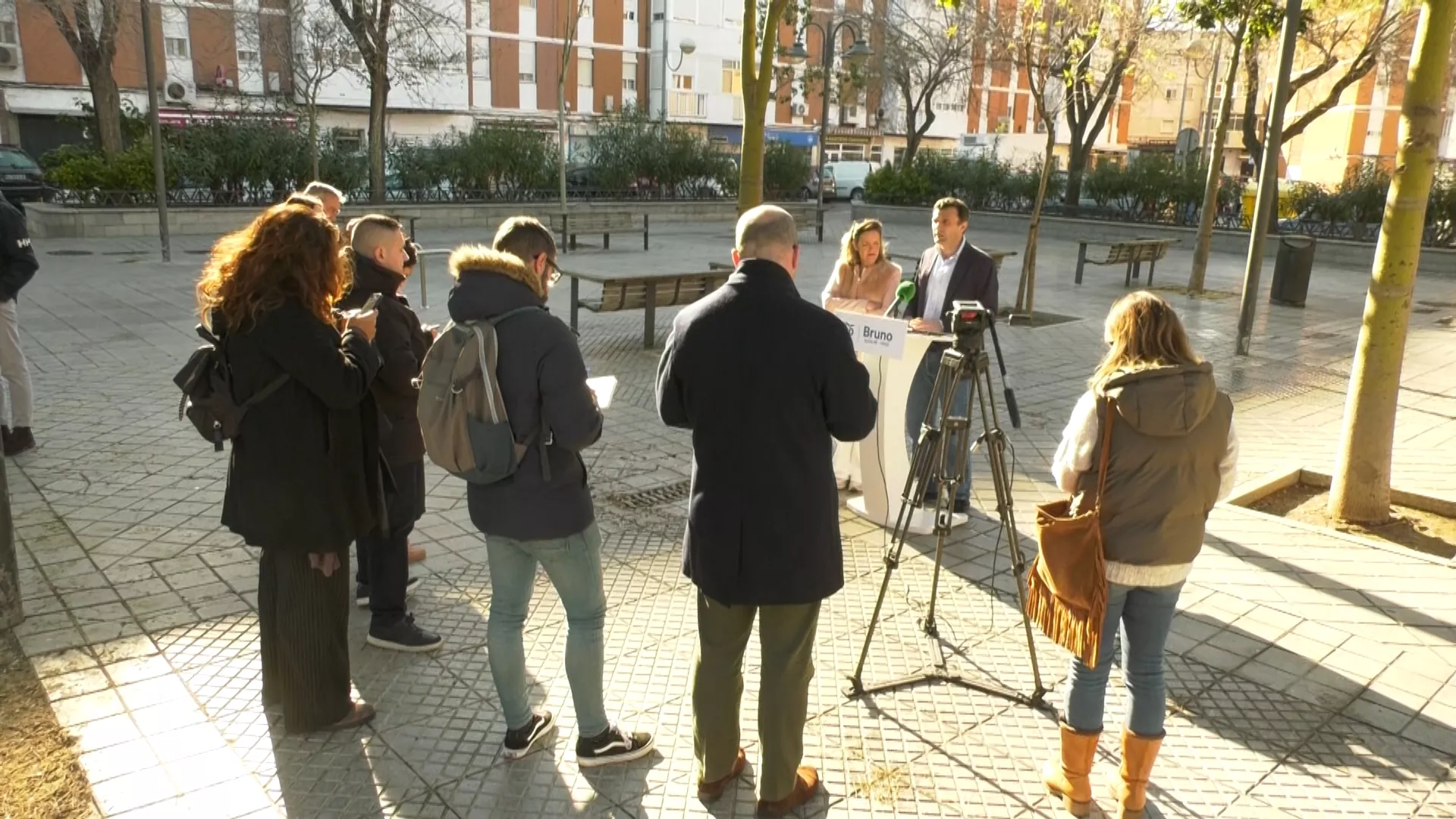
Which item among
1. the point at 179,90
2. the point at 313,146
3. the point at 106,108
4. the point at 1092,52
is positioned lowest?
the point at 313,146

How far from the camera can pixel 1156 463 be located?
2854 millimetres

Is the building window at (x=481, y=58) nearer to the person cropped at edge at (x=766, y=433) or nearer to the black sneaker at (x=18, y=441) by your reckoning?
the black sneaker at (x=18, y=441)

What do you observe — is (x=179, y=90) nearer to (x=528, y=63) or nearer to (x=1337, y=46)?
(x=528, y=63)

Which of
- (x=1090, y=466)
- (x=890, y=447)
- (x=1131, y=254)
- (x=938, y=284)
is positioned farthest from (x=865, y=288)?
(x=1131, y=254)

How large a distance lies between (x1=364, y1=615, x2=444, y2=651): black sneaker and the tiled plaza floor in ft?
0.16

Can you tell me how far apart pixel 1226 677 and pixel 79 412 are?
7.28 m

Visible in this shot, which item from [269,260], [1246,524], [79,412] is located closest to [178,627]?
[269,260]

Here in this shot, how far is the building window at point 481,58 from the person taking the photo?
4421 centimetres

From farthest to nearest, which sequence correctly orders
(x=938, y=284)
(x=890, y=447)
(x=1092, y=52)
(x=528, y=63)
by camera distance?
1. (x=528, y=63)
2. (x=1092, y=52)
3. (x=938, y=284)
4. (x=890, y=447)

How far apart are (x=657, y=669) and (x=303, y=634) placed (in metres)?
1.30

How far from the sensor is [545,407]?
9.62ft

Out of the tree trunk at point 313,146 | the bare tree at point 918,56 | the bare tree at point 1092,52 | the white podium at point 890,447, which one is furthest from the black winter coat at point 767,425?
the bare tree at point 918,56

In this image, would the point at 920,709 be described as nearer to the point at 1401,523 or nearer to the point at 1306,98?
the point at 1401,523

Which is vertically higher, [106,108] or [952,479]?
[106,108]
